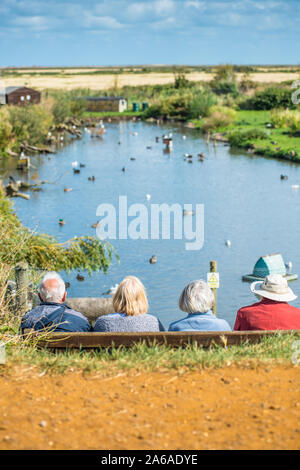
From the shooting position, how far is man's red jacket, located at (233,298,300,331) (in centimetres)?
552

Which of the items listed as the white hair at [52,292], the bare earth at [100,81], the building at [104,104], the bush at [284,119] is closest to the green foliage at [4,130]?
the bush at [284,119]

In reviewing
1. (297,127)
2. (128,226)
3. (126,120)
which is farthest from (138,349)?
(126,120)

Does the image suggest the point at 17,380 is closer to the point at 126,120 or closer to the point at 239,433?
the point at 239,433

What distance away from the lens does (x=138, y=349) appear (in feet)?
16.3

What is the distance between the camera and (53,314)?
5.35 m

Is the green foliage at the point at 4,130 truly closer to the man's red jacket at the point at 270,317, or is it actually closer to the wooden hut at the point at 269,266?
the wooden hut at the point at 269,266

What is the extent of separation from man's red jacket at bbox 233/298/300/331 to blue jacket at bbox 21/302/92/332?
1407mm

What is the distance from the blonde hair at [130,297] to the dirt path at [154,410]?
2.27ft

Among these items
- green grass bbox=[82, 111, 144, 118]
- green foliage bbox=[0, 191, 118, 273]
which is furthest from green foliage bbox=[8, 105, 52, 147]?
green foliage bbox=[0, 191, 118, 273]

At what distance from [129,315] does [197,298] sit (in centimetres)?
57
